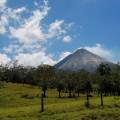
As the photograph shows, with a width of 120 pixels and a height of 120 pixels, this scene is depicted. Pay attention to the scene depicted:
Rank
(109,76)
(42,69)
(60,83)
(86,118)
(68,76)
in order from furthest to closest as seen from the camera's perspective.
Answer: (68,76) < (60,83) < (109,76) < (42,69) < (86,118)

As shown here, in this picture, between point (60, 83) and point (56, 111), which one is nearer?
point (56, 111)

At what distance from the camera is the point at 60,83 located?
172750 mm

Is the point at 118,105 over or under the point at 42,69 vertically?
under

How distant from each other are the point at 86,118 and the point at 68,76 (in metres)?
127

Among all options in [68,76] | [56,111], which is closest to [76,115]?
[56,111]

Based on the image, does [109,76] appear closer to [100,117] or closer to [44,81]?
[44,81]

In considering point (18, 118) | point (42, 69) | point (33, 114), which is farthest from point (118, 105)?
point (42, 69)

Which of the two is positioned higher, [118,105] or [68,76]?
[68,76]

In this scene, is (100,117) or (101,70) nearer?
(100,117)

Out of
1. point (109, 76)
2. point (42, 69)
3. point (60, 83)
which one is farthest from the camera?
point (60, 83)

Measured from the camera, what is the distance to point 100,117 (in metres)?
58.7

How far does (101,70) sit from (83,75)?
31.4ft

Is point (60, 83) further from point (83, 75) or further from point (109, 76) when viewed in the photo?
point (109, 76)

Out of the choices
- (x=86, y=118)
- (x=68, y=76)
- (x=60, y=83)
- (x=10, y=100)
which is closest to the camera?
(x=86, y=118)
